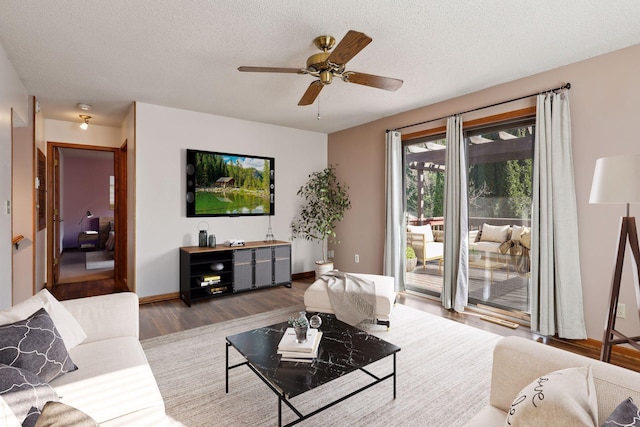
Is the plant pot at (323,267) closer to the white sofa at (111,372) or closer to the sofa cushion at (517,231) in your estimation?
the sofa cushion at (517,231)

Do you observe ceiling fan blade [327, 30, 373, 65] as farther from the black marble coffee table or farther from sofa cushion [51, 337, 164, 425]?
sofa cushion [51, 337, 164, 425]

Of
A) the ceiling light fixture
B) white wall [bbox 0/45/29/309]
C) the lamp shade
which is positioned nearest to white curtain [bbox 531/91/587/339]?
the lamp shade

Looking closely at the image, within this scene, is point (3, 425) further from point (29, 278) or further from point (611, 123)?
point (611, 123)

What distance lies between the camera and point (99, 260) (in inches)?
270

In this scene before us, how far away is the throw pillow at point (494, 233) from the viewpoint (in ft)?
12.1

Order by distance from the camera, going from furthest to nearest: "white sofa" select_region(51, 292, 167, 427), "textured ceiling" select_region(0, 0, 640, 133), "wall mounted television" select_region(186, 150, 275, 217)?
"wall mounted television" select_region(186, 150, 275, 217)
"textured ceiling" select_region(0, 0, 640, 133)
"white sofa" select_region(51, 292, 167, 427)

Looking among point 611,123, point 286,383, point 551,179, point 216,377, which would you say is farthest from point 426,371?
point 611,123

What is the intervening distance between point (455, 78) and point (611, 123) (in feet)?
4.53

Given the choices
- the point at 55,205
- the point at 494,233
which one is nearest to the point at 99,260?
the point at 55,205

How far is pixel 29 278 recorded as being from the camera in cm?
386

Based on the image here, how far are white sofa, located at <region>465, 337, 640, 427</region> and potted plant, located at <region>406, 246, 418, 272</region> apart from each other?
3312mm

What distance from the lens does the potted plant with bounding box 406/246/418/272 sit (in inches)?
187

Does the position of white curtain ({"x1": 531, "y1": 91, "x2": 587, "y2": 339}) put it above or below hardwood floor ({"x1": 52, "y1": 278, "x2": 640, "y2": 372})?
above

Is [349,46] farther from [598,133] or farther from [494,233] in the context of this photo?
[494,233]
